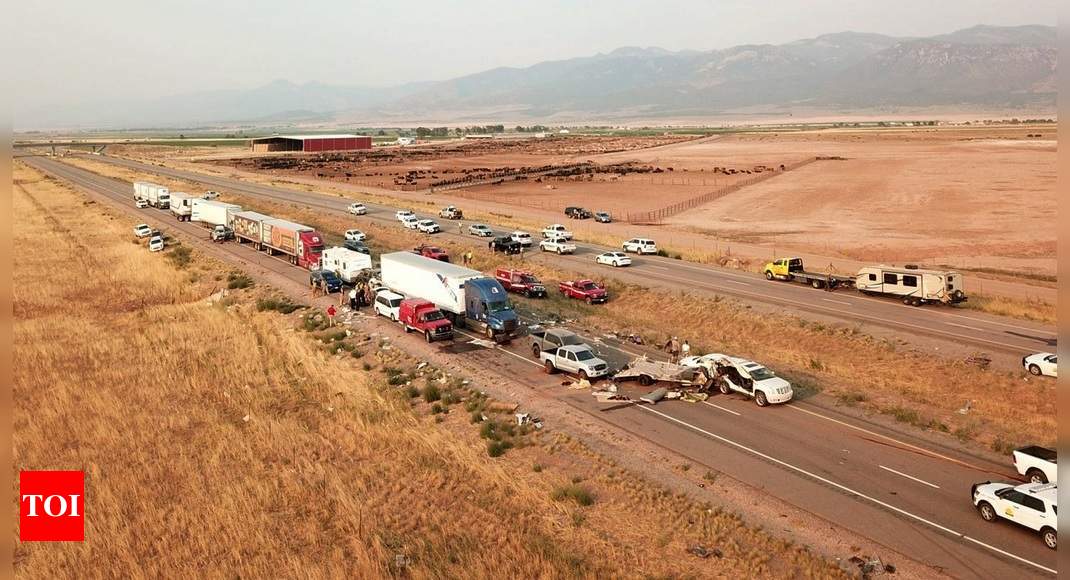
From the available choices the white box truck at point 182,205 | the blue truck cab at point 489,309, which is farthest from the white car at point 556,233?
the white box truck at point 182,205

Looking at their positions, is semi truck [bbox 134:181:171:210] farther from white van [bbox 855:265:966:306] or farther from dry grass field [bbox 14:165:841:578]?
white van [bbox 855:265:966:306]

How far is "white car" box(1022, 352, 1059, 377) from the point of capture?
31531 millimetres

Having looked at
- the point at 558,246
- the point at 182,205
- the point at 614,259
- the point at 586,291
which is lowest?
the point at 586,291

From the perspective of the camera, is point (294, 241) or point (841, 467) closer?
point (841, 467)

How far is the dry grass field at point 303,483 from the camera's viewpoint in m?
18.7

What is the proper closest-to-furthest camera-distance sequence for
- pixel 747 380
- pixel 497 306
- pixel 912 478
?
pixel 912 478 < pixel 747 380 < pixel 497 306

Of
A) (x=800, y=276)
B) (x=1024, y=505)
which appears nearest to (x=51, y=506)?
(x=1024, y=505)

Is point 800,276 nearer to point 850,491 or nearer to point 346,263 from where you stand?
point 850,491

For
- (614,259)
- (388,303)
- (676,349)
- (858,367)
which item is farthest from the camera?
(614,259)

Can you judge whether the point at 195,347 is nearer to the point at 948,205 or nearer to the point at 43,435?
the point at 43,435

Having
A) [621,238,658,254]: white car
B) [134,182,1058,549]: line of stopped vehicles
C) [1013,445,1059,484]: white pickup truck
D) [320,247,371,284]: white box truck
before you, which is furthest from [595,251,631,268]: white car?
[1013,445,1059,484]: white pickup truck

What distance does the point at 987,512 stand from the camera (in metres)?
20.6

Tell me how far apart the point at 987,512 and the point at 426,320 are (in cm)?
2675

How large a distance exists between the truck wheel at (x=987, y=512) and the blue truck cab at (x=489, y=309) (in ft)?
75.8
